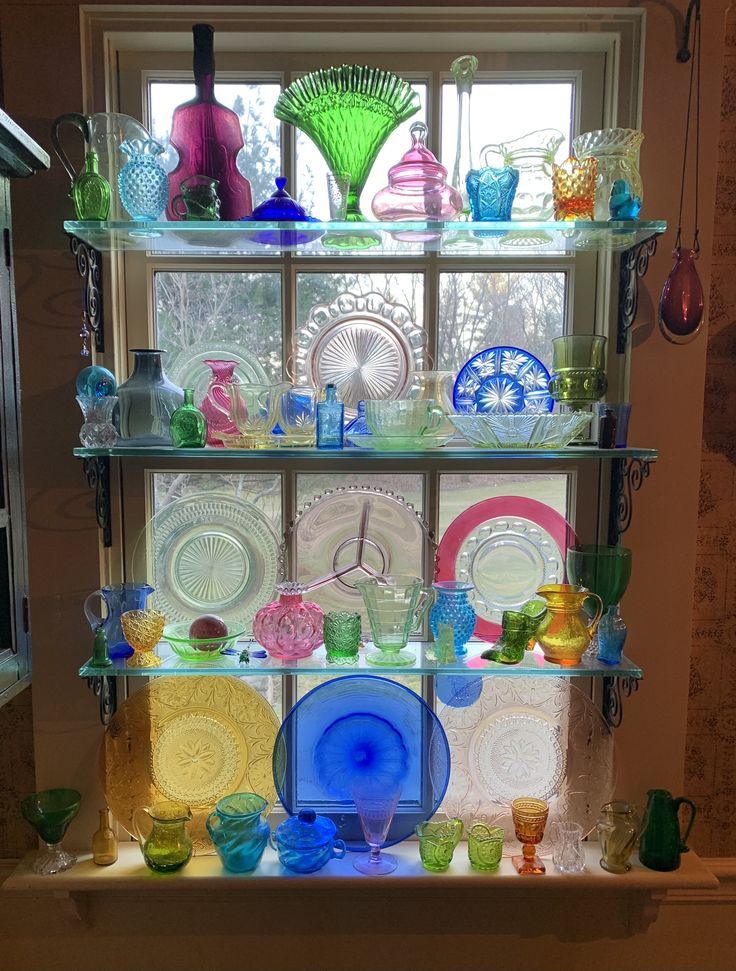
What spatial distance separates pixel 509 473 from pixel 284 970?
4.04 feet

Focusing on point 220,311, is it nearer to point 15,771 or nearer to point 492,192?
point 492,192

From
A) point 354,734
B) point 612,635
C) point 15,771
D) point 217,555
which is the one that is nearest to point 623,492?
point 612,635

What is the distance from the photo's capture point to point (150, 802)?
53.5 inches

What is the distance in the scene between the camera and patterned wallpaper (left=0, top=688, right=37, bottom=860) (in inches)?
54.6

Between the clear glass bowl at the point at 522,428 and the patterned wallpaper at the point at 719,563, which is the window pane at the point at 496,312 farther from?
the patterned wallpaper at the point at 719,563

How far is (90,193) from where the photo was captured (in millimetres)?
1166

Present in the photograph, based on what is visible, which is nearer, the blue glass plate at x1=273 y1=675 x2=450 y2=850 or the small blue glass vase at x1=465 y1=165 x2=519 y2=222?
the small blue glass vase at x1=465 y1=165 x2=519 y2=222

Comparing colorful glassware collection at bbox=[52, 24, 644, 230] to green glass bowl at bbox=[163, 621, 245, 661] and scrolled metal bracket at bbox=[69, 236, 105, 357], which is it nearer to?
scrolled metal bracket at bbox=[69, 236, 105, 357]

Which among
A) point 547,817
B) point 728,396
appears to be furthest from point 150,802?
point 728,396

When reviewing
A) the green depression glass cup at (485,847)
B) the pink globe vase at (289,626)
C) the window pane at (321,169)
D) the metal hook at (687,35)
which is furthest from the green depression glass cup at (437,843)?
the metal hook at (687,35)

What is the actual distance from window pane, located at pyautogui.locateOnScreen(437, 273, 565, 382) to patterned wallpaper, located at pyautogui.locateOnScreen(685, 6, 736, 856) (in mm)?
333

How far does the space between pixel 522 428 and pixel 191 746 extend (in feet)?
3.21

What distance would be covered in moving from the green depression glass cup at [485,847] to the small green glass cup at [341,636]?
45 cm

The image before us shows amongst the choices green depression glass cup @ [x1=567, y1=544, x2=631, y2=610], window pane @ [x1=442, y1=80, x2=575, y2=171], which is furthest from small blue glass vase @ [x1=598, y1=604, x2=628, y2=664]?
window pane @ [x1=442, y1=80, x2=575, y2=171]
